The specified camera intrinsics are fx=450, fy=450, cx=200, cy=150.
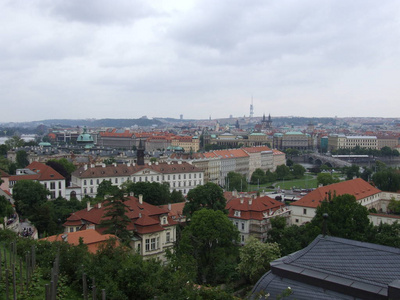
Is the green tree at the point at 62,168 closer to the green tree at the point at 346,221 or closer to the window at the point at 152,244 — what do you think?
the window at the point at 152,244

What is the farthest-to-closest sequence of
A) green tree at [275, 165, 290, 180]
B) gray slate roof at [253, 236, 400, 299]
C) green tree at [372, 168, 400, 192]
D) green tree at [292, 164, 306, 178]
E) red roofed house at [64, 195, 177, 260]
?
green tree at [292, 164, 306, 178]
green tree at [275, 165, 290, 180]
green tree at [372, 168, 400, 192]
red roofed house at [64, 195, 177, 260]
gray slate roof at [253, 236, 400, 299]

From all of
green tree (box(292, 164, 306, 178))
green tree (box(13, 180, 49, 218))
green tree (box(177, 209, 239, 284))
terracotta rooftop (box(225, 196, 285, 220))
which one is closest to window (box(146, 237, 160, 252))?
green tree (box(177, 209, 239, 284))

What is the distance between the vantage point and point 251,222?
4591 centimetres

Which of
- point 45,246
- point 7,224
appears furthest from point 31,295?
point 7,224

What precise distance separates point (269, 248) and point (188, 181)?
50.8 meters

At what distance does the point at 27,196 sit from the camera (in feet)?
163

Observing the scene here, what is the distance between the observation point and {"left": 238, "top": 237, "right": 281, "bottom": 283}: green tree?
3397 centimetres

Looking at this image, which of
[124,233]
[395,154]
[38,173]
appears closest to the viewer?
[124,233]

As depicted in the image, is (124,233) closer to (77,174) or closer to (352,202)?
(352,202)

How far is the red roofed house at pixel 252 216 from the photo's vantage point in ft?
150

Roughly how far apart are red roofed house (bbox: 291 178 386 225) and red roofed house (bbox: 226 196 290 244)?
13.7ft

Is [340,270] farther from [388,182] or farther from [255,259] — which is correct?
[388,182]

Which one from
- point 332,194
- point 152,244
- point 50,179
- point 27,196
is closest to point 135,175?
point 50,179

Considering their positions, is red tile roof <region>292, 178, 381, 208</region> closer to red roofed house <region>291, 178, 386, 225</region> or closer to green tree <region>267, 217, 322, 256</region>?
red roofed house <region>291, 178, 386, 225</region>
